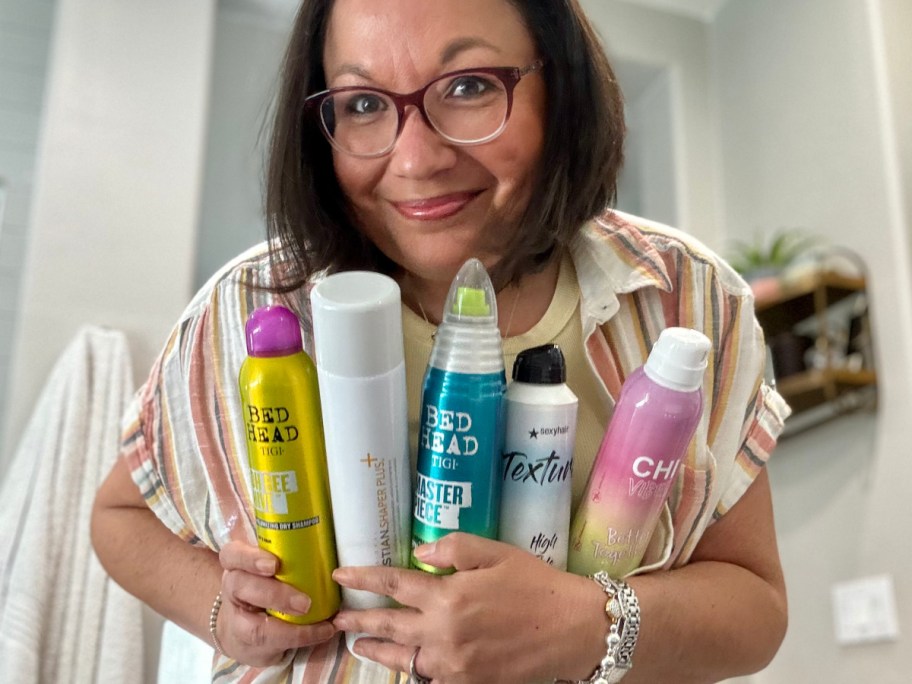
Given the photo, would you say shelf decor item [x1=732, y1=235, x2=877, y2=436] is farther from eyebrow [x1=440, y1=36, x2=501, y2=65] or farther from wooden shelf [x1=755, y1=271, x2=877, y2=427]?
eyebrow [x1=440, y1=36, x2=501, y2=65]

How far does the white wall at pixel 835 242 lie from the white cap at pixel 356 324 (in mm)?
1085

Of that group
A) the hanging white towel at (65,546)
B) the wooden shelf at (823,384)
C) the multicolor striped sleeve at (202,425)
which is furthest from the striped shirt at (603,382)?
the wooden shelf at (823,384)

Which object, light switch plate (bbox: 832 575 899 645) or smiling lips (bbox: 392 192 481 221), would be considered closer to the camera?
smiling lips (bbox: 392 192 481 221)

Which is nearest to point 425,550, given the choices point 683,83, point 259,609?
point 259,609

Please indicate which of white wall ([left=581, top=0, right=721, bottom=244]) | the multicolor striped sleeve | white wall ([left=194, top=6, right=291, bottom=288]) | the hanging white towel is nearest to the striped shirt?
the multicolor striped sleeve

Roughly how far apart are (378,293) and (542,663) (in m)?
0.23

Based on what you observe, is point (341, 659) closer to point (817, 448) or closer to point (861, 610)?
point (861, 610)

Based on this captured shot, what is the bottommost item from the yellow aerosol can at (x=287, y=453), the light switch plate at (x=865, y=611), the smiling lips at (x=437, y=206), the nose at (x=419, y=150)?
the light switch plate at (x=865, y=611)

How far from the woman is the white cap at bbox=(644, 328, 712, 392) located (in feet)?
0.34

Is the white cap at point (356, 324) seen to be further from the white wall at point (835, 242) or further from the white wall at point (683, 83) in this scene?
the white wall at point (683, 83)

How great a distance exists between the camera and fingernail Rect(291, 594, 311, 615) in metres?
0.50

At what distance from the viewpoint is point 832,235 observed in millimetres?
1487

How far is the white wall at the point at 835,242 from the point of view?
1298 millimetres

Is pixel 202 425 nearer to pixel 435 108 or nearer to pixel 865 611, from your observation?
pixel 435 108
